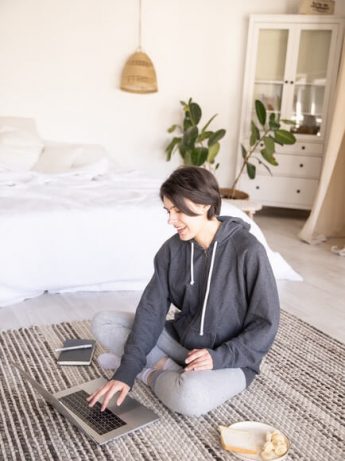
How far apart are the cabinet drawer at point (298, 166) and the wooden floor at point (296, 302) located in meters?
1.13

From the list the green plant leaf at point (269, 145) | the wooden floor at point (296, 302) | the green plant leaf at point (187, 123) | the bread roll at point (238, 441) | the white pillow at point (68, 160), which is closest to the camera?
the bread roll at point (238, 441)

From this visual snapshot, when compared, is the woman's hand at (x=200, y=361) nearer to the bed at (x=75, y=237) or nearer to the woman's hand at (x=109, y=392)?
the woman's hand at (x=109, y=392)

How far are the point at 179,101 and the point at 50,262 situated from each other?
276 cm

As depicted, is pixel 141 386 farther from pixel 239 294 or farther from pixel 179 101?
pixel 179 101

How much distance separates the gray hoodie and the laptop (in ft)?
0.45

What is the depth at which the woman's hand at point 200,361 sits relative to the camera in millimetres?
1443

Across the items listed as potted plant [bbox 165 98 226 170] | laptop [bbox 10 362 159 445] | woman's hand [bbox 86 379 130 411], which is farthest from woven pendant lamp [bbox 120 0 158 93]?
woman's hand [bbox 86 379 130 411]

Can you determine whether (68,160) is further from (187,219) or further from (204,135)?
(187,219)

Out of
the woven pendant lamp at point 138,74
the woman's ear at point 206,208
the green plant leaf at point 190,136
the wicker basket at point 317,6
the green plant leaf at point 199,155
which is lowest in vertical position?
the green plant leaf at point 199,155

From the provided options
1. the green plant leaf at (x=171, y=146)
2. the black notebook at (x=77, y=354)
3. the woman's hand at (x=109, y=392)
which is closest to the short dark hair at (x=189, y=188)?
the woman's hand at (x=109, y=392)

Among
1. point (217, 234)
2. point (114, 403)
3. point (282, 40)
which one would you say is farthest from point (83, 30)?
point (114, 403)

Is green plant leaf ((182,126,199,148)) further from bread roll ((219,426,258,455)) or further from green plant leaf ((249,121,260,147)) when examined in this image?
bread roll ((219,426,258,455))

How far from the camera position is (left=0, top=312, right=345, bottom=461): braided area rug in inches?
56.0

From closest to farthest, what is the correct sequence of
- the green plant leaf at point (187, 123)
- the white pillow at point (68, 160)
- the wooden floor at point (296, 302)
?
1. the wooden floor at point (296, 302)
2. the white pillow at point (68, 160)
3. the green plant leaf at point (187, 123)
